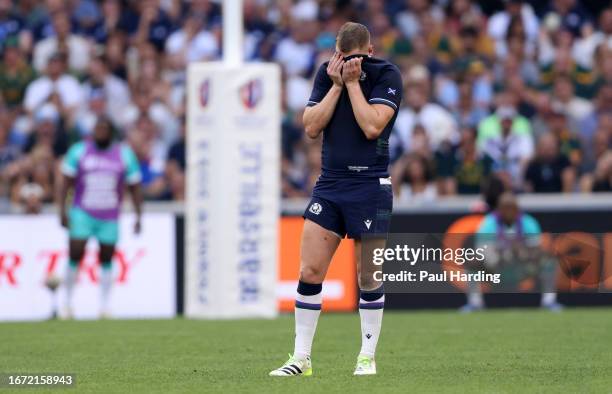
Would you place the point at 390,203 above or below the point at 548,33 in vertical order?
below

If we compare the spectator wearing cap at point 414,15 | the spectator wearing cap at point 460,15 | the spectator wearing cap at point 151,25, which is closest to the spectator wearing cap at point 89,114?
the spectator wearing cap at point 151,25

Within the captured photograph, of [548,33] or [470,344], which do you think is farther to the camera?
[548,33]

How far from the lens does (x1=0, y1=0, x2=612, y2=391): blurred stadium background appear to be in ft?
61.2

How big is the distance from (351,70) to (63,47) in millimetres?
13655

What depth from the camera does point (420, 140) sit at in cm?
1995

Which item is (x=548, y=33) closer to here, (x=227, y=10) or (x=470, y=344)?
(x=227, y=10)

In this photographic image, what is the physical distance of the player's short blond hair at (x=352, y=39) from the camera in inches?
377

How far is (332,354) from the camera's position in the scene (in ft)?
38.8

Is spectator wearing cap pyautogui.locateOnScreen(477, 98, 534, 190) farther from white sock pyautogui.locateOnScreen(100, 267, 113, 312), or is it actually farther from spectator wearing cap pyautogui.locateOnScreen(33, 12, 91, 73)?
spectator wearing cap pyautogui.locateOnScreen(33, 12, 91, 73)

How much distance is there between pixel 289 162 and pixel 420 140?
2068 mm

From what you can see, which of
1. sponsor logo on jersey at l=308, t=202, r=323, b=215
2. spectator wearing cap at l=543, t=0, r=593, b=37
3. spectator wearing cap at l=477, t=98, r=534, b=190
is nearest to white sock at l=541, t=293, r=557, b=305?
spectator wearing cap at l=477, t=98, r=534, b=190

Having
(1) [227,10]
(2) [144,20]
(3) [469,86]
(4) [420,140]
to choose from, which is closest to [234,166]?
(1) [227,10]

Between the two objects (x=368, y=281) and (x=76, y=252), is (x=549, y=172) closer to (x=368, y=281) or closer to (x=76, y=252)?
(x=76, y=252)

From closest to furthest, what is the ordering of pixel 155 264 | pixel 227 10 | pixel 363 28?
pixel 363 28 → pixel 227 10 → pixel 155 264
